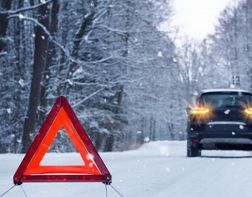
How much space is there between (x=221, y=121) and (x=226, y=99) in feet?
1.84

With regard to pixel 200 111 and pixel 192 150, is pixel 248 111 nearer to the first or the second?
pixel 200 111

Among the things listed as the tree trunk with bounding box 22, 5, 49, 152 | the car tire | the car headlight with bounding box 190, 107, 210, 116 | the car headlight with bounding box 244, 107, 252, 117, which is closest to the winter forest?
the tree trunk with bounding box 22, 5, 49, 152

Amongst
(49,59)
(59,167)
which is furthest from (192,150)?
(49,59)

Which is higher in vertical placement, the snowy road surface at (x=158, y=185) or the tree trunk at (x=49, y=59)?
the tree trunk at (x=49, y=59)

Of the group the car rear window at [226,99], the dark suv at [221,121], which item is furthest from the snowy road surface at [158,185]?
the car rear window at [226,99]

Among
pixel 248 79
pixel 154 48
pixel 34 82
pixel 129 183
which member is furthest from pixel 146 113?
pixel 129 183

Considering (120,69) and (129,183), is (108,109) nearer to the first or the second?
(120,69)

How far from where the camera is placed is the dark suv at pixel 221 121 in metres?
13.8

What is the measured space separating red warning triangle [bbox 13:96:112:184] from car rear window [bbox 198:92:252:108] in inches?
367

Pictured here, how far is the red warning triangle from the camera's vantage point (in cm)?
493

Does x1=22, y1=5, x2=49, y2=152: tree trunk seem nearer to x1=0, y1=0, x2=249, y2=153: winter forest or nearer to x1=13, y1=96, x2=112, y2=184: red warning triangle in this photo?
x1=0, y1=0, x2=249, y2=153: winter forest

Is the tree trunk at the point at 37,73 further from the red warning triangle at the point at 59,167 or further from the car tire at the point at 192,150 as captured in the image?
the red warning triangle at the point at 59,167

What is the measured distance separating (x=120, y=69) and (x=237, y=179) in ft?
63.1

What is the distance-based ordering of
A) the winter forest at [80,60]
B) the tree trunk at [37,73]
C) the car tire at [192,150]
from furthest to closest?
the winter forest at [80,60]
the tree trunk at [37,73]
the car tire at [192,150]
